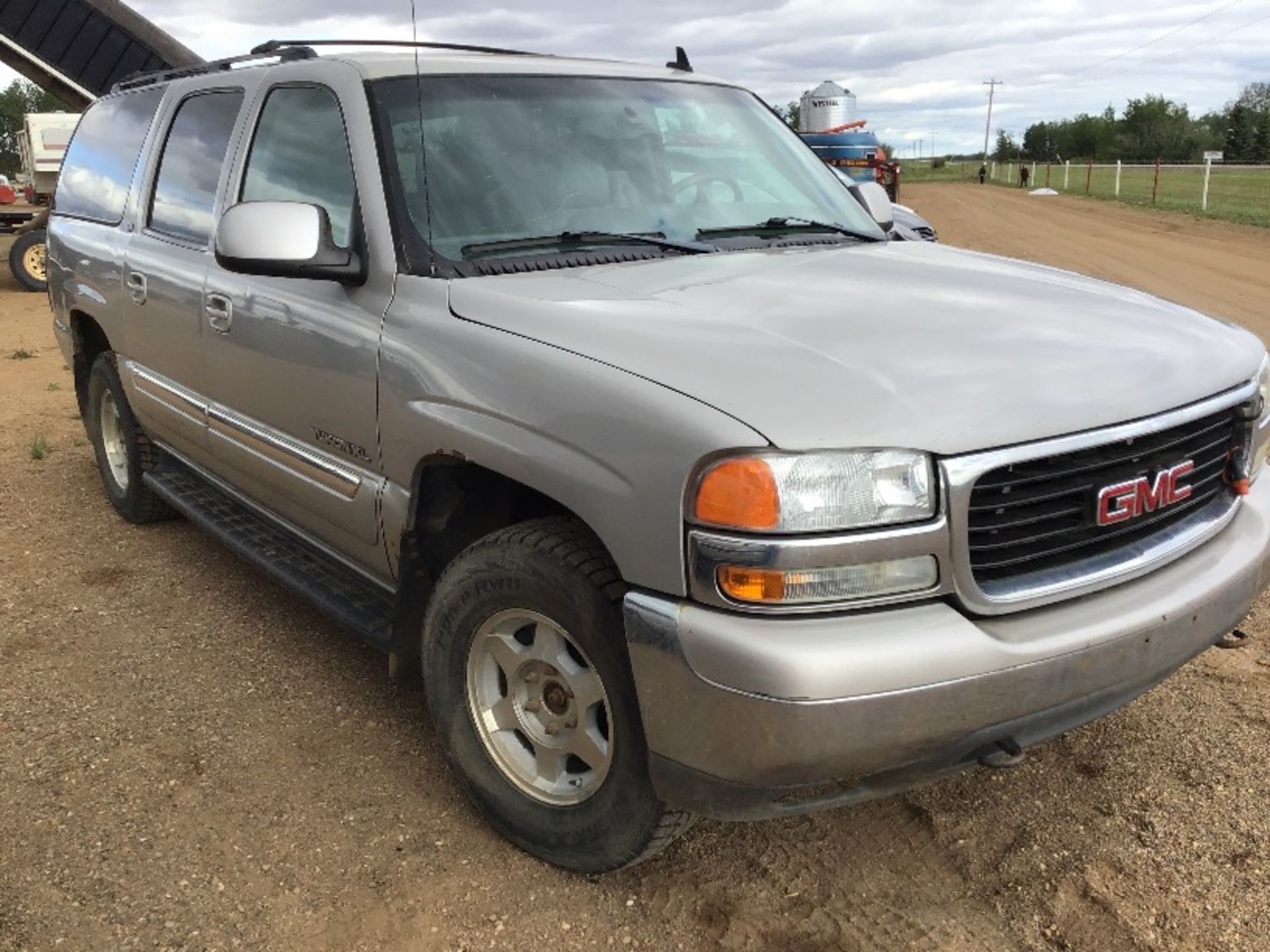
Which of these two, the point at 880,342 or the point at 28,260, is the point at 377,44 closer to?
the point at 880,342

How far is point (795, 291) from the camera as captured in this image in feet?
9.26

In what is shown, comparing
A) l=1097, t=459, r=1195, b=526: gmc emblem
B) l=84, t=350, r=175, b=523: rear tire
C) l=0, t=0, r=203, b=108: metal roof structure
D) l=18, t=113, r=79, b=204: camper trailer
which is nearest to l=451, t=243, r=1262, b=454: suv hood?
l=1097, t=459, r=1195, b=526: gmc emblem

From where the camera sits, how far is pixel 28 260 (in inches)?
638

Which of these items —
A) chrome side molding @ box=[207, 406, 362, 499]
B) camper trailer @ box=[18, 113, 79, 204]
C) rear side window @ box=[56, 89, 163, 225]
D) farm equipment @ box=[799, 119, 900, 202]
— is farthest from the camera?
farm equipment @ box=[799, 119, 900, 202]

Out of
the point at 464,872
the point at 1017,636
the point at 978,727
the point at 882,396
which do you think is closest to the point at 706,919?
the point at 464,872

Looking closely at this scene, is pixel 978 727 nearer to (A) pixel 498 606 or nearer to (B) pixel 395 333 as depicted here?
(A) pixel 498 606

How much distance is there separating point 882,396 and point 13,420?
7.46 metres

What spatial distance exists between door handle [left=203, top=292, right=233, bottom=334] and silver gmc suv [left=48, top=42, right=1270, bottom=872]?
0.08ft

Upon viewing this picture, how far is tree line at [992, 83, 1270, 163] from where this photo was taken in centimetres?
8619

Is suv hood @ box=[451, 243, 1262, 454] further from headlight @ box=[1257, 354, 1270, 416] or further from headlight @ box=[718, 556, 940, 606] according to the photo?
headlight @ box=[718, 556, 940, 606]

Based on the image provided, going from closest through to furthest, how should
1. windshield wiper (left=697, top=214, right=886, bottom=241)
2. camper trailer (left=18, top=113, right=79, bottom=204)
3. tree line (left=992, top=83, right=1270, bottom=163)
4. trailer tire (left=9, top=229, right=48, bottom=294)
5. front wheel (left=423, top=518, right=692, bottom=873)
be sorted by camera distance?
front wheel (left=423, top=518, right=692, bottom=873)
windshield wiper (left=697, top=214, right=886, bottom=241)
trailer tire (left=9, top=229, right=48, bottom=294)
camper trailer (left=18, top=113, right=79, bottom=204)
tree line (left=992, top=83, right=1270, bottom=163)

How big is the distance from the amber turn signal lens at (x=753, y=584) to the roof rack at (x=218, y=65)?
2.48 meters

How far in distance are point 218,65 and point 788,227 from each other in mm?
2349

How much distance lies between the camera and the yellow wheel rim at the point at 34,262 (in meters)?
16.2
